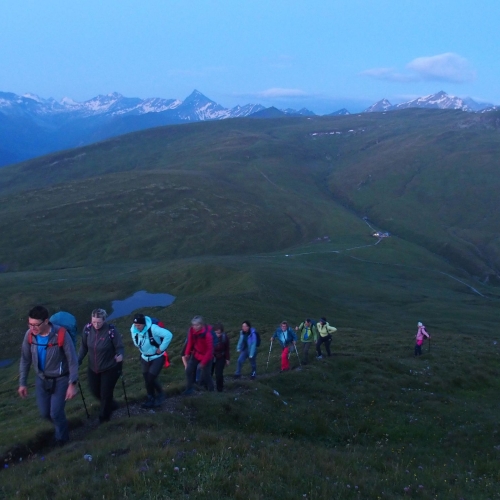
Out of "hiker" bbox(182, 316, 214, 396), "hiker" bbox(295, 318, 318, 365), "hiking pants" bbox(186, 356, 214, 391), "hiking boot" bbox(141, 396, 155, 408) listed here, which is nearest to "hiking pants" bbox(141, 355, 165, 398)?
"hiking boot" bbox(141, 396, 155, 408)

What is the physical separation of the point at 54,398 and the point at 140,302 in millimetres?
81990

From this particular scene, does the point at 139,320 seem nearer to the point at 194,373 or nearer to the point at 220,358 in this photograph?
the point at 194,373

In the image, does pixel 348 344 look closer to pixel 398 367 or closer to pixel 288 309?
pixel 398 367

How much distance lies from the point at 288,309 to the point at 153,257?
312ft

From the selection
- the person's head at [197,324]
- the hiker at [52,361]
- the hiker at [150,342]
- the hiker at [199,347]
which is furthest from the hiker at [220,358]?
the hiker at [52,361]

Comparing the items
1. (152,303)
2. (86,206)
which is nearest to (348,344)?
(152,303)

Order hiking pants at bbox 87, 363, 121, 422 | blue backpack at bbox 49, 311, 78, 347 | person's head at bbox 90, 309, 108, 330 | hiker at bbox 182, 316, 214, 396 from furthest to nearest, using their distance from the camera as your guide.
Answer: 1. hiker at bbox 182, 316, 214, 396
2. hiking pants at bbox 87, 363, 121, 422
3. person's head at bbox 90, 309, 108, 330
4. blue backpack at bbox 49, 311, 78, 347

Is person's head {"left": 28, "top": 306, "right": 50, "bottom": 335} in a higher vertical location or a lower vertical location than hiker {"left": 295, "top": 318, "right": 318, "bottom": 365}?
higher

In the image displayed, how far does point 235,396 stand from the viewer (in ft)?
62.5

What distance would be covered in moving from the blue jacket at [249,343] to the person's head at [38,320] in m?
13.4

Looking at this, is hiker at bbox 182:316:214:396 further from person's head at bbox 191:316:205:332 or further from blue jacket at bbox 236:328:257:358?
blue jacket at bbox 236:328:257:358

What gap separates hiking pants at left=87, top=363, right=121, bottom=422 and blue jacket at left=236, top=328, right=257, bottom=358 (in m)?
10.1

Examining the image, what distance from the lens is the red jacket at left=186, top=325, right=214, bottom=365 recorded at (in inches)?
715

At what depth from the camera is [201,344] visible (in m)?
18.2
